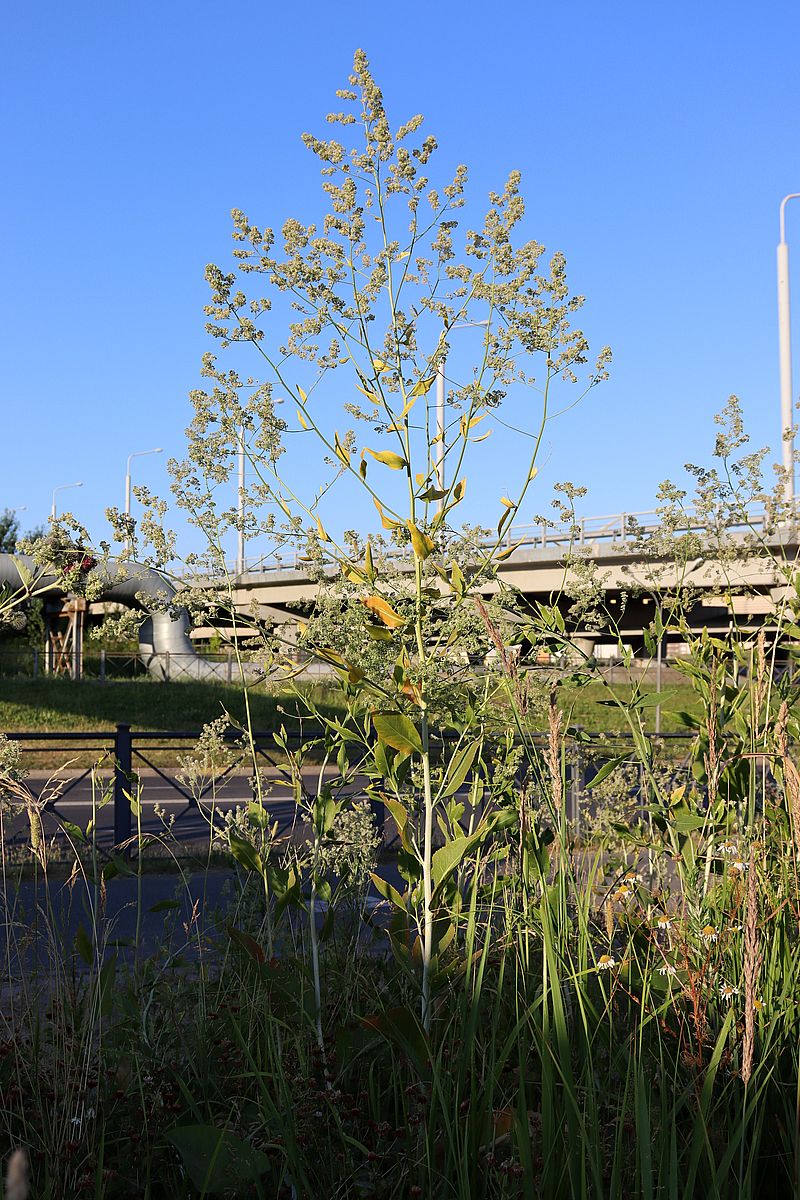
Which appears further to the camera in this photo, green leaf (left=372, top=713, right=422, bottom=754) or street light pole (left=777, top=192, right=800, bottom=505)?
street light pole (left=777, top=192, right=800, bottom=505)

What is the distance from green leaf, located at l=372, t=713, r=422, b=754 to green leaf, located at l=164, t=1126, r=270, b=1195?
85 cm

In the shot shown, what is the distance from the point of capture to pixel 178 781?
5.44m

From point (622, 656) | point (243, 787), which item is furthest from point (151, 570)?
point (243, 787)

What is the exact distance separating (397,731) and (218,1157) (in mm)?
916

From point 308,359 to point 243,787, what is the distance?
1358cm

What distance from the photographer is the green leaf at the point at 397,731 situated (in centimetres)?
238

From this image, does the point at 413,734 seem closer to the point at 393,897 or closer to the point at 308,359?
the point at 393,897

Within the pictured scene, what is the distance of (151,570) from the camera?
285 cm

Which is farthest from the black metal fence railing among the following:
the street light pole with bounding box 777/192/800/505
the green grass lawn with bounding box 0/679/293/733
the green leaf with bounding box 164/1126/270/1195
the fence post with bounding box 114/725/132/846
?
the street light pole with bounding box 777/192/800/505

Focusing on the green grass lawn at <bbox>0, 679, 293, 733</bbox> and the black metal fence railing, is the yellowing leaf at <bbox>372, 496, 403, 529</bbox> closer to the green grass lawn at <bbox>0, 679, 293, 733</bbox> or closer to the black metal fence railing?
the black metal fence railing

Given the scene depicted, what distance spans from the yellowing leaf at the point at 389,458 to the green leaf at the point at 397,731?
1.96 ft

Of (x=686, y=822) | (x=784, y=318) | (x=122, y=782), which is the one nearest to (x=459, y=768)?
(x=686, y=822)

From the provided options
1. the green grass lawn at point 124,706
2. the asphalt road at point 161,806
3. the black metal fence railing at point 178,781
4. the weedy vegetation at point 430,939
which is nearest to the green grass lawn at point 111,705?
the green grass lawn at point 124,706

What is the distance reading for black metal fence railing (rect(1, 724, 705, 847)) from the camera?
130 inches
